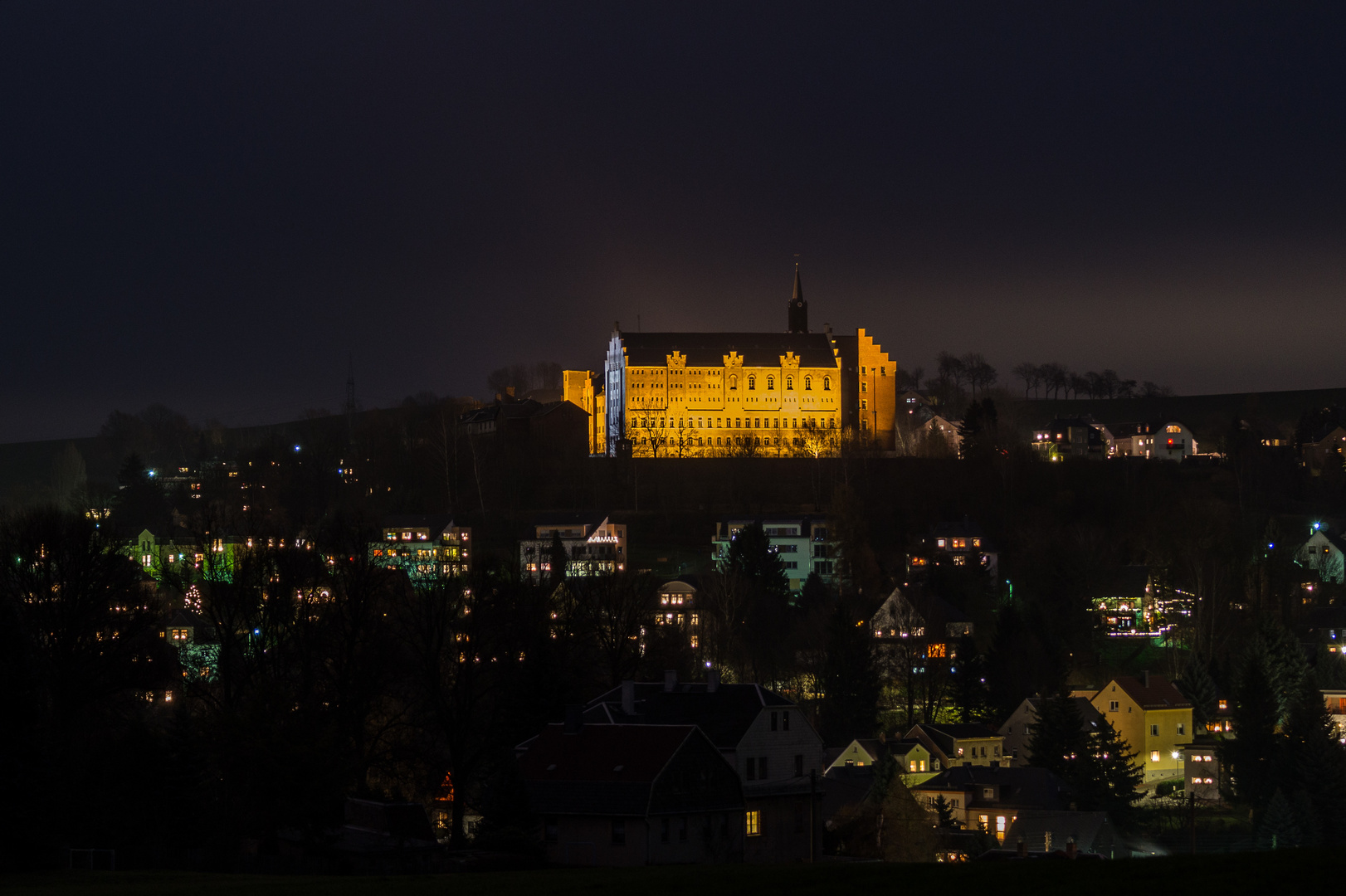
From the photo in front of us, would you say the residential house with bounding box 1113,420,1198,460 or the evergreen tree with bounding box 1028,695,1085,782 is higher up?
the residential house with bounding box 1113,420,1198,460

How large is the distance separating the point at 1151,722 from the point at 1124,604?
22.4 meters

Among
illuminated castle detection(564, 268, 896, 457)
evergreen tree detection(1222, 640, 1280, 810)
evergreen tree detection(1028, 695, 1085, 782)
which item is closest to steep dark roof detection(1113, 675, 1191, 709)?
evergreen tree detection(1222, 640, 1280, 810)

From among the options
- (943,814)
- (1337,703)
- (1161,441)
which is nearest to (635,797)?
Answer: (943,814)

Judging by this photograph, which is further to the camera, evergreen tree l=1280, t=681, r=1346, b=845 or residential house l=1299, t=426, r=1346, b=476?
residential house l=1299, t=426, r=1346, b=476

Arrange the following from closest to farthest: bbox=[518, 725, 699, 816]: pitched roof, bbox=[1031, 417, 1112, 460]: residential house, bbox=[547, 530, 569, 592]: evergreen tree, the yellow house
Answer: bbox=[518, 725, 699, 816]: pitched roof → the yellow house → bbox=[547, 530, 569, 592]: evergreen tree → bbox=[1031, 417, 1112, 460]: residential house

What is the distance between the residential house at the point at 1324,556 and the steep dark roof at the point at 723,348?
49843 mm

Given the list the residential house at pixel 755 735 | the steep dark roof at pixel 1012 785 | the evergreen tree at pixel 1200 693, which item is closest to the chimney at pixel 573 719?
the residential house at pixel 755 735

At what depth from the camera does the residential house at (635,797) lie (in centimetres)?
3497

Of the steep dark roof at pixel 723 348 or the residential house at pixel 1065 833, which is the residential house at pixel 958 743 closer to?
the residential house at pixel 1065 833

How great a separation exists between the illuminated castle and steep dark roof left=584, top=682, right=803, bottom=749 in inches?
3715

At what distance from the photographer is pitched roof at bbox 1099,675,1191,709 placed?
76.6m

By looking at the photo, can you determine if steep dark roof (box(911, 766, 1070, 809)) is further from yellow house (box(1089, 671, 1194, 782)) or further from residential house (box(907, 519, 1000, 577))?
residential house (box(907, 519, 1000, 577))

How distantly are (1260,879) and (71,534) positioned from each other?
3873 centimetres

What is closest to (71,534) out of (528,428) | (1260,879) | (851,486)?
(1260,879)
